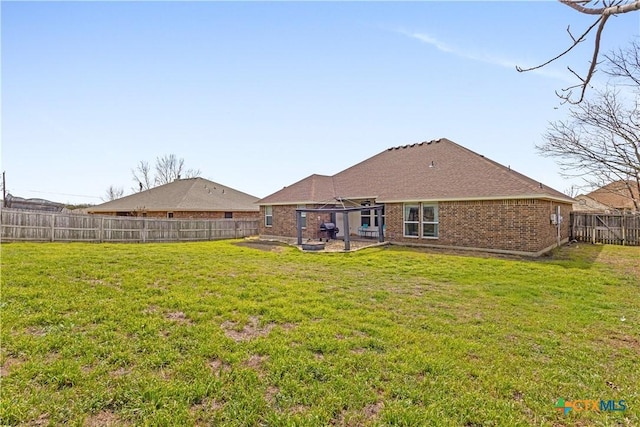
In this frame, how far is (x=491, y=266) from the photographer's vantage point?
34.2ft

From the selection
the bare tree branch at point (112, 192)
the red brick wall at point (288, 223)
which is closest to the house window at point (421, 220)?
the red brick wall at point (288, 223)

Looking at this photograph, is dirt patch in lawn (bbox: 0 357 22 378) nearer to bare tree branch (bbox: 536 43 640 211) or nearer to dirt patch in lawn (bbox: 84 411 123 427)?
dirt patch in lawn (bbox: 84 411 123 427)

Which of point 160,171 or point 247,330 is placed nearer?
point 247,330

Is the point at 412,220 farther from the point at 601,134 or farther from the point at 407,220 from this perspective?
the point at 601,134

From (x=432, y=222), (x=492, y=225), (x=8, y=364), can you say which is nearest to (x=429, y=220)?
(x=432, y=222)

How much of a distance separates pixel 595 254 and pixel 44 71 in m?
19.8

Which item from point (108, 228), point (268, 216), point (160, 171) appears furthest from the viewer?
point (160, 171)

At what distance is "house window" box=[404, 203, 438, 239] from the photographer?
15.1m

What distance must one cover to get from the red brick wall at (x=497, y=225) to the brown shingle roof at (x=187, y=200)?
16177mm

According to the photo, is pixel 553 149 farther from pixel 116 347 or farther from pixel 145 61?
pixel 116 347

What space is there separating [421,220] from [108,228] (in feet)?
54.3

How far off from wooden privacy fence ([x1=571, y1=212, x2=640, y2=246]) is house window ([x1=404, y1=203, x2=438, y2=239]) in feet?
29.4

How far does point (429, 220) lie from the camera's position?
601 inches

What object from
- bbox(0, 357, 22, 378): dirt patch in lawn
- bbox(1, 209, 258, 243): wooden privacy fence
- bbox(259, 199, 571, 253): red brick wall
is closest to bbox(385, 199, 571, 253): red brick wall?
bbox(259, 199, 571, 253): red brick wall
